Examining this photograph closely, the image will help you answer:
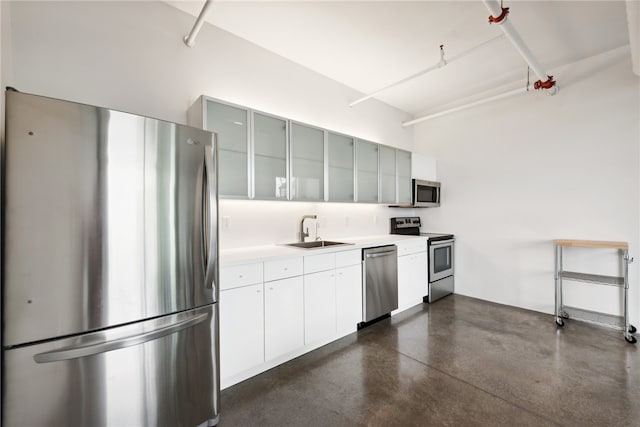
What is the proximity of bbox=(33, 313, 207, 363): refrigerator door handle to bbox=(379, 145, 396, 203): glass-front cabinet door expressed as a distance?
292 cm

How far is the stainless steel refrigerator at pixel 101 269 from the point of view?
114 centimetres

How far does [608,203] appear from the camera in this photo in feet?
9.77

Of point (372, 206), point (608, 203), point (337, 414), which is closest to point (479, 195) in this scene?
point (608, 203)

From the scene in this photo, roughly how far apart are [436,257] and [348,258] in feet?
5.86

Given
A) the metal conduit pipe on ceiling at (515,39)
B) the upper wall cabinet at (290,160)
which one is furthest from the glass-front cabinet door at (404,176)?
the metal conduit pipe on ceiling at (515,39)

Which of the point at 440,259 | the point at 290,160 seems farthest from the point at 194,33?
the point at 440,259

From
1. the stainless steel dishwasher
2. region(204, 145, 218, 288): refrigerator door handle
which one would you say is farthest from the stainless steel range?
region(204, 145, 218, 288): refrigerator door handle

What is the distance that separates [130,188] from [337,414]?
1837 millimetres

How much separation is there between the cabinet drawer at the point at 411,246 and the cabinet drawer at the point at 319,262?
1093mm

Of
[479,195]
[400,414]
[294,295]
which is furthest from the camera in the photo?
[479,195]

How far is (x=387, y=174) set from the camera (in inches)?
152

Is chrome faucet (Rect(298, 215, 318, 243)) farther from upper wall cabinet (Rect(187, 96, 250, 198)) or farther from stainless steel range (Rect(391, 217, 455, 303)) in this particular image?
stainless steel range (Rect(391, 217, 455, 303))

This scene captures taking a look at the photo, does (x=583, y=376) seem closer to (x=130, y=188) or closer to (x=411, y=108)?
(x=130, y=188)

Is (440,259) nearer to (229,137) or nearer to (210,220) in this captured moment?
(229,137)
